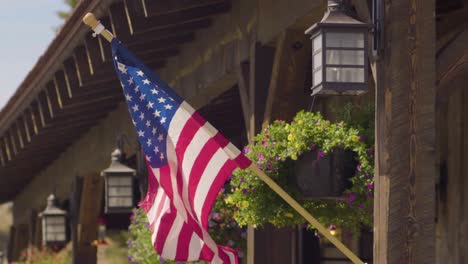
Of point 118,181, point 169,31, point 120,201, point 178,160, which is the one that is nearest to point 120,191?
point 118,181

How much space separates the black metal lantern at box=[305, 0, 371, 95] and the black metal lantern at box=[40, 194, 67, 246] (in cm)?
1424

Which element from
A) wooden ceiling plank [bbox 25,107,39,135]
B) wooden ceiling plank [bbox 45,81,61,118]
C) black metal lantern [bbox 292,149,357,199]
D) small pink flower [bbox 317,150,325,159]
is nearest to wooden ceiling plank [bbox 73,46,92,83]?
wooden ceiling plank [bbox 45,81,61,118]

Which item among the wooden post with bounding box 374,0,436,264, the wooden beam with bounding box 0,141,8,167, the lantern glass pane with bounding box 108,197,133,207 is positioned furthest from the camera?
the wooden beam with bounding box 0,141,8,167

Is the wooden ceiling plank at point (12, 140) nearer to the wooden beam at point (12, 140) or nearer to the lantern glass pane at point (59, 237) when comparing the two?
the wooden beam at point (12, 140)

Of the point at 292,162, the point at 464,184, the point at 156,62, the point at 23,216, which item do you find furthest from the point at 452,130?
the point at 23,216

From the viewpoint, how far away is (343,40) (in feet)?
25.4

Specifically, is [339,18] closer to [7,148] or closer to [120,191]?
[120,191]

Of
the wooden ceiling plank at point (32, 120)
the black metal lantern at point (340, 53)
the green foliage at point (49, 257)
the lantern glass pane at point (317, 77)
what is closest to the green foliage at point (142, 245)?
the wooden ceiling plank at point (32, 120)

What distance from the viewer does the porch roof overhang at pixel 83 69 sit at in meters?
Answer: 13.3

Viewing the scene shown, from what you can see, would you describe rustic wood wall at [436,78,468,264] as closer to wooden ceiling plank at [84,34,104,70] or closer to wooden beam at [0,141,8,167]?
wooden ceiling plank at [84,34,104,70]

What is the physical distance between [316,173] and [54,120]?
9.85 metres

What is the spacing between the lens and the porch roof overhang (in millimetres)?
13258

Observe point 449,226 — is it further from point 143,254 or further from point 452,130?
point 143,254

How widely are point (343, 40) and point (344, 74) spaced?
0.20 meters
